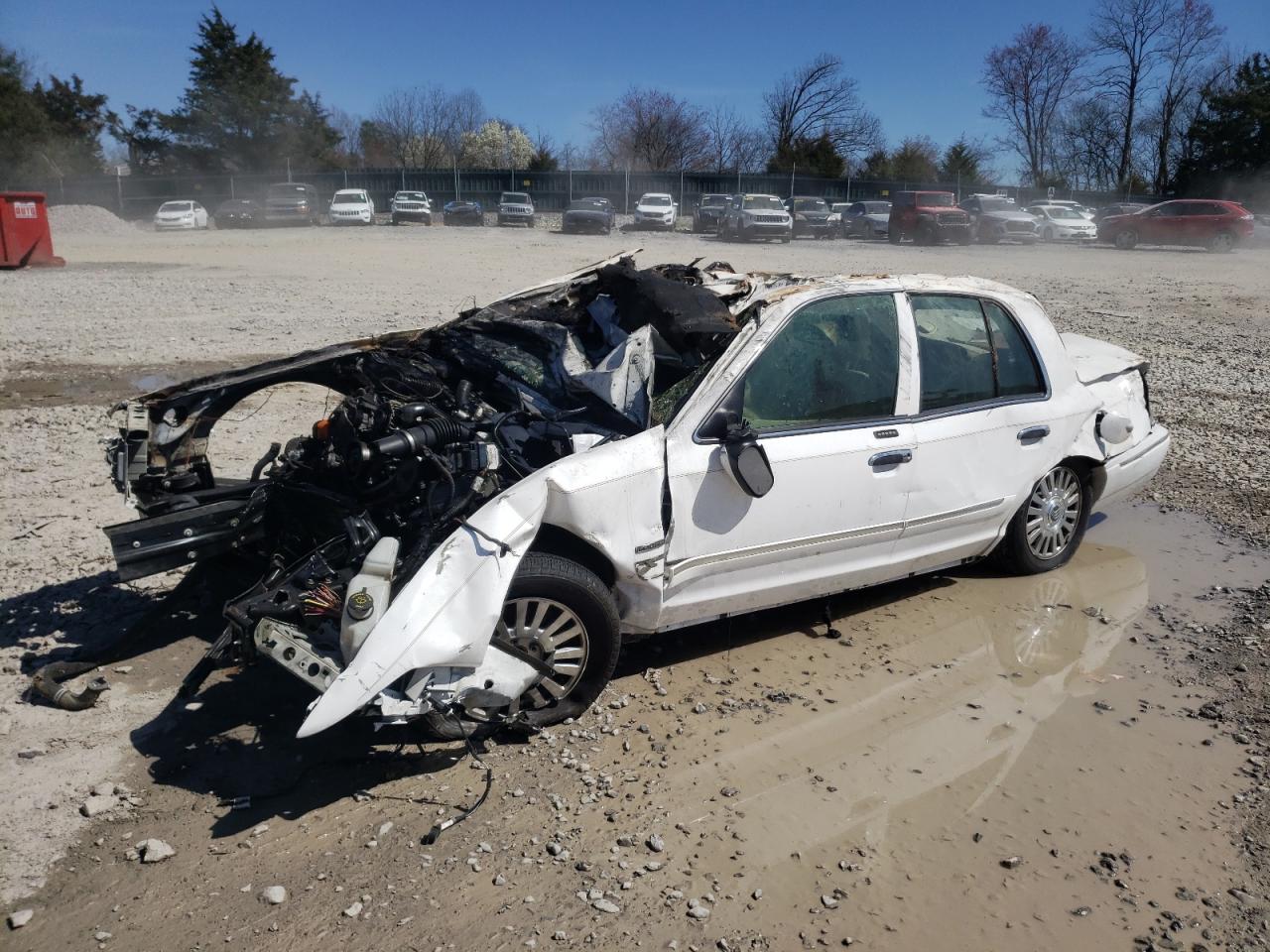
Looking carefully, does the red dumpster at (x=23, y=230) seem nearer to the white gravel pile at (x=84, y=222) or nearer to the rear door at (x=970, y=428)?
the white gravel pile at (x=84, y=222)

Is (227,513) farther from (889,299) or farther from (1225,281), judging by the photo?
(1225,281)

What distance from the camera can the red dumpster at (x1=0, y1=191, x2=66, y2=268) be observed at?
1967 cm

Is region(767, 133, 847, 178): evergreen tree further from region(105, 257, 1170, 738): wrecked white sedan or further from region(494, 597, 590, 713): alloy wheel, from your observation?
region(494, 597, 590, 713): alloy wheel

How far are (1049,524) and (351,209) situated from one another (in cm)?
3996

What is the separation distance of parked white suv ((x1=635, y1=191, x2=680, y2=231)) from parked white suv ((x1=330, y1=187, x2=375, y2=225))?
11333mm

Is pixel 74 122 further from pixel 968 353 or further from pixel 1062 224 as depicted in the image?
pixel 968 353

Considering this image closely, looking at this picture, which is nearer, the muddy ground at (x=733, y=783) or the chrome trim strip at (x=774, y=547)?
the muddy ground at (x=733, y=783)

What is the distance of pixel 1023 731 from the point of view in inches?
162

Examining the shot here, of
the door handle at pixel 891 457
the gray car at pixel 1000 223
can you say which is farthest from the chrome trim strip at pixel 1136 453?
the gray car at pixel 1000 223

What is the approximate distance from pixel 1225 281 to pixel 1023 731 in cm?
2070

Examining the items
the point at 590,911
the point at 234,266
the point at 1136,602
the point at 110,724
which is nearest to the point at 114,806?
the point at 110,724

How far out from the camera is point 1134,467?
19.1 feet

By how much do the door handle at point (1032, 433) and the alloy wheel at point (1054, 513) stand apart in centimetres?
26

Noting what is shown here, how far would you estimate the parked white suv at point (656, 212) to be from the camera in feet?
130
